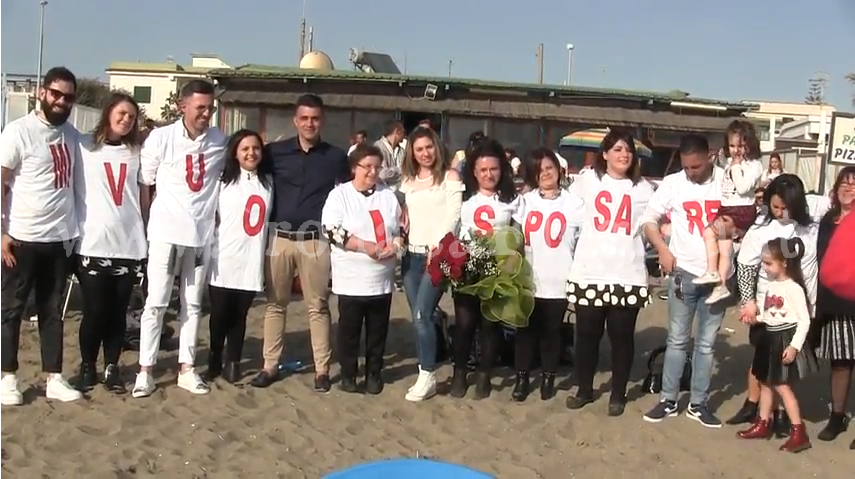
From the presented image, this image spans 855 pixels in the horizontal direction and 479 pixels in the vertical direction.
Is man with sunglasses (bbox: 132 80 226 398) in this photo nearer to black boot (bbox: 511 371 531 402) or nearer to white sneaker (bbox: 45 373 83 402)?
white sneaker (bbox: 45 373 83 402)

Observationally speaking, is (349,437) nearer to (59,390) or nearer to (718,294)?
(59,390)

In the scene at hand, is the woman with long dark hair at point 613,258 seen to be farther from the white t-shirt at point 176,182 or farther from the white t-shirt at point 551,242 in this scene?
the white t-shirt at point 176,182

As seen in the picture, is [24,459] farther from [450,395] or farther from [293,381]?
[450,395]

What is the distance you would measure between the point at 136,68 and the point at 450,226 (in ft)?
101

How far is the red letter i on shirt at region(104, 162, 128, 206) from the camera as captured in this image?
5.25m

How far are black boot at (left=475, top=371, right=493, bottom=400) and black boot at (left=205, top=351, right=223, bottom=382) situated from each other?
1.76 m

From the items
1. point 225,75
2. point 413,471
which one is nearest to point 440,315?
point 413,471

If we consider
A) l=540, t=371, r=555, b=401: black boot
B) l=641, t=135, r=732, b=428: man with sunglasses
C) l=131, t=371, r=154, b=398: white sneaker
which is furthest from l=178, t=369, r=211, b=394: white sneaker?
l=641, t=135, r=732, b=428: man with sunglasses

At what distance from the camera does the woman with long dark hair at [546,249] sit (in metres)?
5.65

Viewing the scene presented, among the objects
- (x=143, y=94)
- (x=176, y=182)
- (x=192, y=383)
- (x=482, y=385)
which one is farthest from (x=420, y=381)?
(x=143, y=94)

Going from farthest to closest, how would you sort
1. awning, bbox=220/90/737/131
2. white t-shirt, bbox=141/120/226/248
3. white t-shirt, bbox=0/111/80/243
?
awning, bbox=220/90/737/131 < white t-shirt, bbox=141/120/226/248 < white t-shirt, bbox=0/111/80/243

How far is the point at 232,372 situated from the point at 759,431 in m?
3.39

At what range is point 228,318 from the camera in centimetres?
575

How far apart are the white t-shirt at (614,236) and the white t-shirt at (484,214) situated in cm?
51
